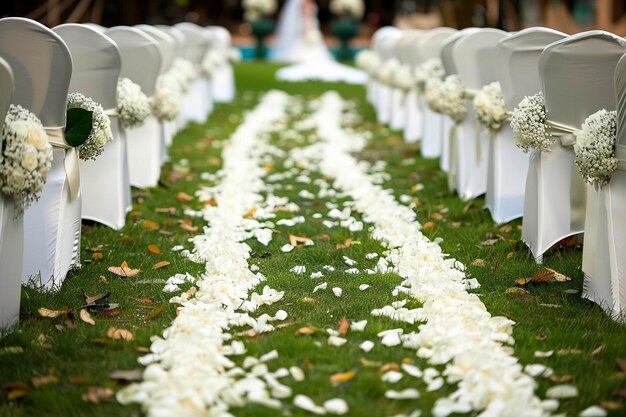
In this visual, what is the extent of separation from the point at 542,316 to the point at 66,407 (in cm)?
207

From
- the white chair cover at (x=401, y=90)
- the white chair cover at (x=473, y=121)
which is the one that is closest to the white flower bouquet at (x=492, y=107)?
the white chair cover at (x=473, y=121)

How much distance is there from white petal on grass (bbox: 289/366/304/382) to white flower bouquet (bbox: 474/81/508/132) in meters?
2.96

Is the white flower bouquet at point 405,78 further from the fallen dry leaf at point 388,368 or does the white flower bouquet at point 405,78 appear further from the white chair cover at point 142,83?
the fallen dry leaf at point 388,368

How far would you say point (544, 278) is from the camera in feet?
15.0

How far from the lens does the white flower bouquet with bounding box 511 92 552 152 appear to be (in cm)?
481

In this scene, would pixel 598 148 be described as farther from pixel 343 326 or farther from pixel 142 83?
pixel 142 83

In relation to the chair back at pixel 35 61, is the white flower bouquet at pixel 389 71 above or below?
below

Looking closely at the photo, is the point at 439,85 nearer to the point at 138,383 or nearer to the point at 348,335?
the point at 348,335

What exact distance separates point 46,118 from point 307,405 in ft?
7.15

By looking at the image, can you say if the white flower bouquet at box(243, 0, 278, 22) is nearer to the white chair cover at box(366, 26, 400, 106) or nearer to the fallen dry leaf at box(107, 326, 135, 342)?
the white chair cover at box(366, 26, 400, 106)

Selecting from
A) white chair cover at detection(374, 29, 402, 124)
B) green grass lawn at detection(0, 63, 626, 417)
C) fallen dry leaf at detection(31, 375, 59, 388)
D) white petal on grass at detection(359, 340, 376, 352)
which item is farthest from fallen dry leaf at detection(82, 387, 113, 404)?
white chair cover at detection(374, 29, 402, 124)

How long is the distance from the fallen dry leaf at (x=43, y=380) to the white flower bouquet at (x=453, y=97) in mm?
4061

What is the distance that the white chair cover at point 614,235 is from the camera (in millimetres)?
3959

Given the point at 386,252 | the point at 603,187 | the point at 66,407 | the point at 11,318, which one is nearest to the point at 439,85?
the point at 386,252
